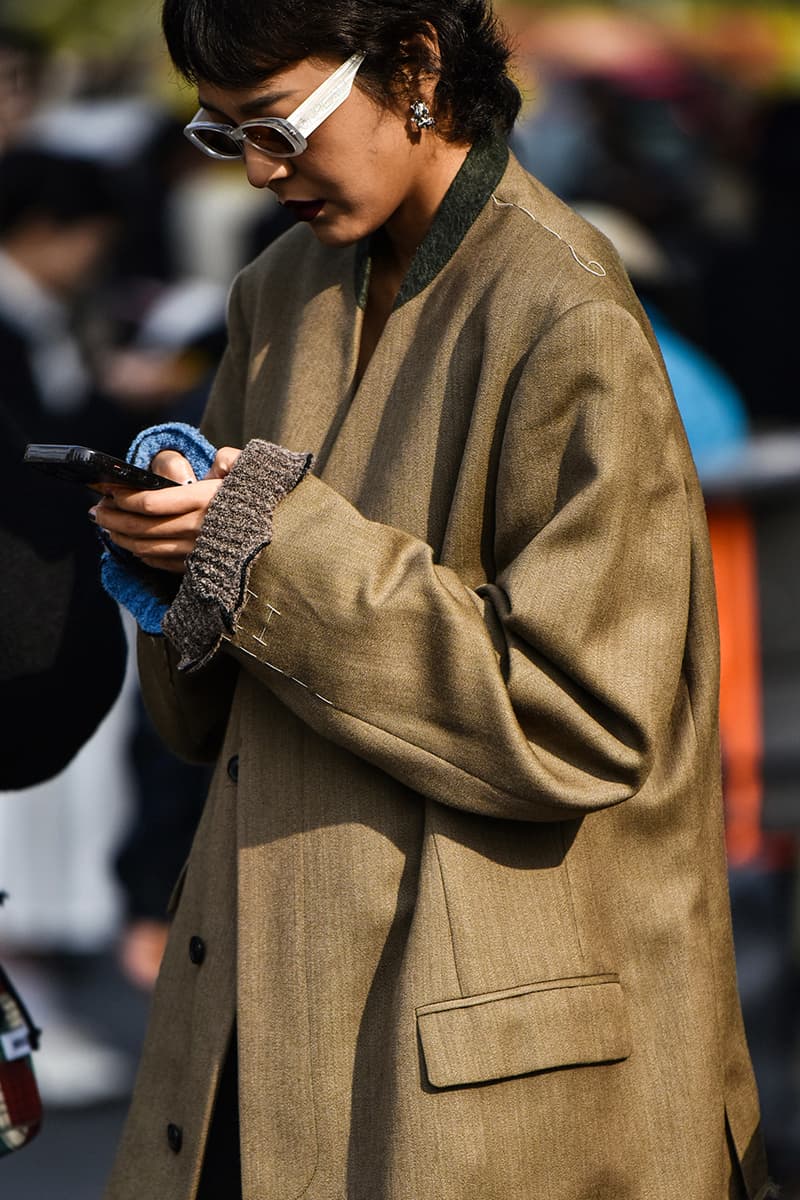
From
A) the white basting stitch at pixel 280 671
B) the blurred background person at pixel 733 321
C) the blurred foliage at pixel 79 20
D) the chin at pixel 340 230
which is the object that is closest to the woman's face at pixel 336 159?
the chin at pixel 340 230

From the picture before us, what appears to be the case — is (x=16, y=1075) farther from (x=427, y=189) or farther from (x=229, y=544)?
(x=427, y=189)

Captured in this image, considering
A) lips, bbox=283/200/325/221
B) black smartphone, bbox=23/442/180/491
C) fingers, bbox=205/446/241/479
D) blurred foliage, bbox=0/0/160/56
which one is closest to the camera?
black smartphone, bbox=23/442/180/491

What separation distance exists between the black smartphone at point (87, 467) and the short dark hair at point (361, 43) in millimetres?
434

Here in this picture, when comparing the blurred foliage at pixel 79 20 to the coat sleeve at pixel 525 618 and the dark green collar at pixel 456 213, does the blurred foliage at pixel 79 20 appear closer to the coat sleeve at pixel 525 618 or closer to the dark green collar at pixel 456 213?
the dark green collar at pixel 456 213

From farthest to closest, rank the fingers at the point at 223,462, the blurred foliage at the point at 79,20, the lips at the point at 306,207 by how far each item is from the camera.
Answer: the blurred foliage at the point at 79,20
the lips at the point at 306,207
the fingers at the point at 223,462

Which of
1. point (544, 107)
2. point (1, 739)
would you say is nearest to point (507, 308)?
point (1, 739)

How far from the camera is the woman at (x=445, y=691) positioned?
5.74ft

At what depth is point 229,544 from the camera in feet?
5.73

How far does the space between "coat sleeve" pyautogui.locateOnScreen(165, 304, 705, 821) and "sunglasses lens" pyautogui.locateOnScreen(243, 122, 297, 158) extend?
0.35 meters

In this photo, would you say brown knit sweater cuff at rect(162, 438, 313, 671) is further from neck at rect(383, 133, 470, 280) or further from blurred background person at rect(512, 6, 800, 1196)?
blurred background person at rect(512, 6, 800, 1196)

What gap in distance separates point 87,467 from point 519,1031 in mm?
728

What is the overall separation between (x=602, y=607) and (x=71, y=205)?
3.71 metres

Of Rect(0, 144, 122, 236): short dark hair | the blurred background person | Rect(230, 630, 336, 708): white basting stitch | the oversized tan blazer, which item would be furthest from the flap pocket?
Rect(0, 144, 122, 236): short dark hair

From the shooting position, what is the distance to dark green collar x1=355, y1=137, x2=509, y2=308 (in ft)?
6.31
